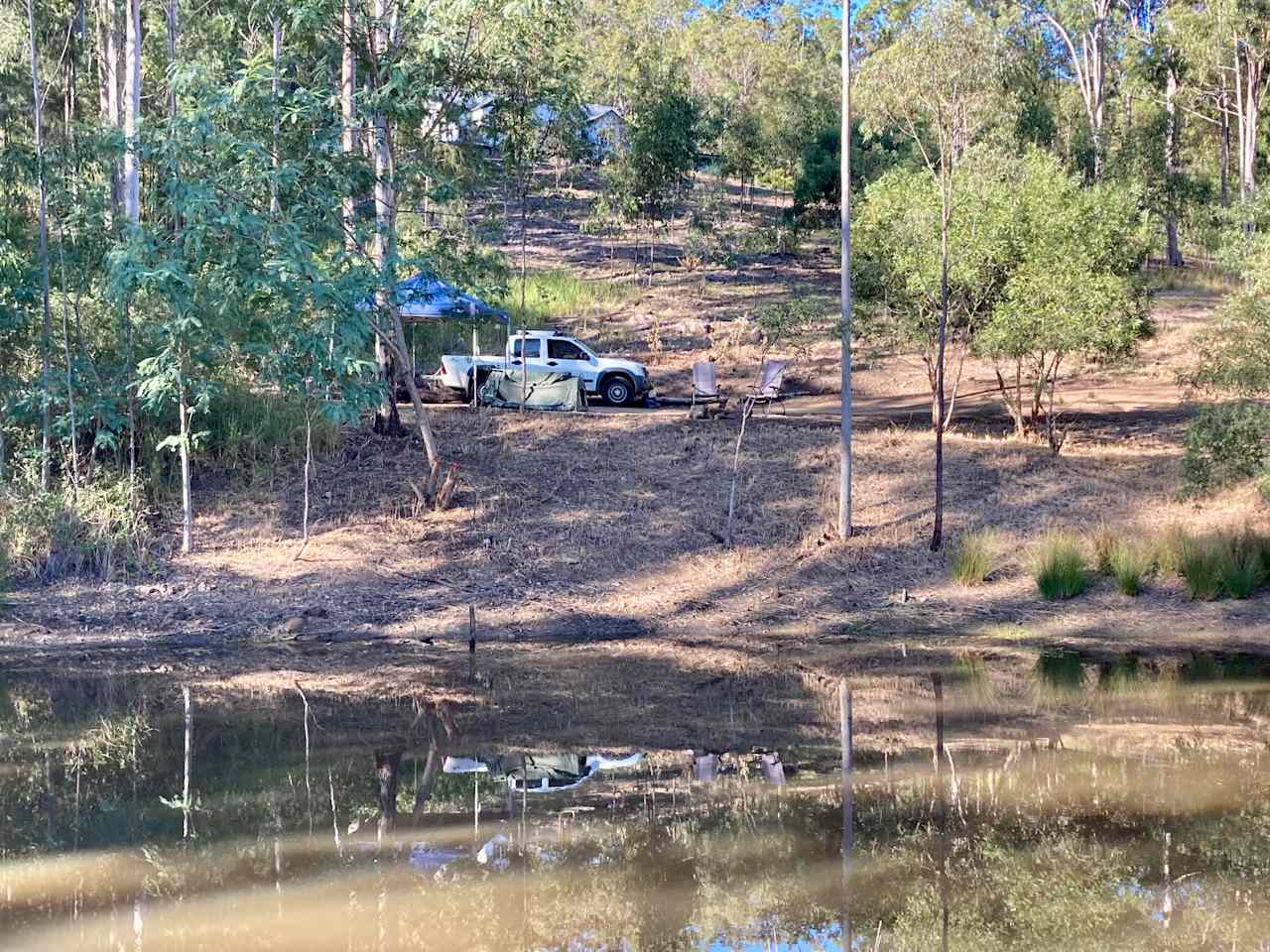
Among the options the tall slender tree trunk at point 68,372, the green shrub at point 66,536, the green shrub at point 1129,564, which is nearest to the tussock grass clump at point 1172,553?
the green shrub at point 1129,564

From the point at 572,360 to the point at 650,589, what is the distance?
9.53 m

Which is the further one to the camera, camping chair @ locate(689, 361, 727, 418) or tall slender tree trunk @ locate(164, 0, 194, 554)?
camping chair @ locate(689, 361, 727, 418)

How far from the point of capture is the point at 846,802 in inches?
413

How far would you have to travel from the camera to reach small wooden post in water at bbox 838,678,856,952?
324 inches

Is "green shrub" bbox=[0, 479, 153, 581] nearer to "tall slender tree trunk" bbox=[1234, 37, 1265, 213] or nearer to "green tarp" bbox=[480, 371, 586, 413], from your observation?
"green tarp" bbox=[480, 371, 586, 413]

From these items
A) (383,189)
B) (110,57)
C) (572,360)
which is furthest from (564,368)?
(110,57)

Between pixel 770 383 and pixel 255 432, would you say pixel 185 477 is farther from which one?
pixel 770 383

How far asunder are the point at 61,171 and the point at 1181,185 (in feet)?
109

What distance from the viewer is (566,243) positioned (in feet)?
145

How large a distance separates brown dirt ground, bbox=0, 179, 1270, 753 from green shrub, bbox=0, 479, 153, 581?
371 millimetres

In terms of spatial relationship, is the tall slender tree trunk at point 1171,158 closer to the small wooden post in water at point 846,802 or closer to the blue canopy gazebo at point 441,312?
the blue canopy gazebo at point 441,312

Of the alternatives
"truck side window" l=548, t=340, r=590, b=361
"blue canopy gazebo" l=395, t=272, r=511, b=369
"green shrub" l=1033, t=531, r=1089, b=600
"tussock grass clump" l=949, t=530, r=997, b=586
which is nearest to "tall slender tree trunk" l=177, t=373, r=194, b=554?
"blue canopy gazebo" l=395, t=272, r=511, b=369

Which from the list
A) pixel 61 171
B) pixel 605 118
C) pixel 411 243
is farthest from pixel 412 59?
pixel 605 118

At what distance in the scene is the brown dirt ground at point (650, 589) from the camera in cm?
1423
